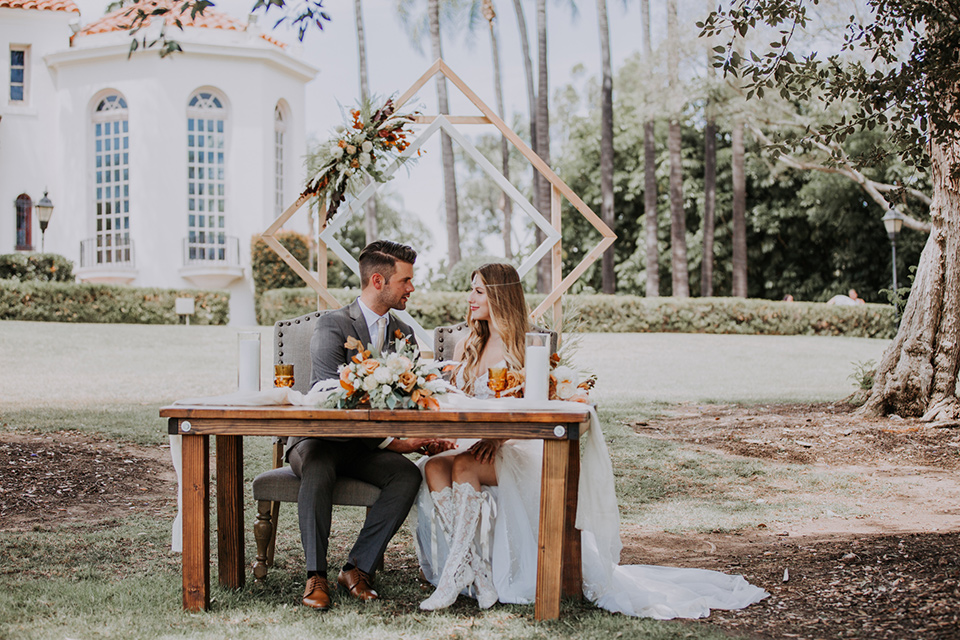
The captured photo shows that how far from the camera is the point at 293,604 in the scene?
4.01 m

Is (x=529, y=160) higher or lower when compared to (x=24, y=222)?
lower

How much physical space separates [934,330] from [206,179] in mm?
19148

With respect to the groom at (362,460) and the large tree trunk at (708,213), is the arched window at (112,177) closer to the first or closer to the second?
the large tree trunk at (708,213)

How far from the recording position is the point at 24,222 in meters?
24.0

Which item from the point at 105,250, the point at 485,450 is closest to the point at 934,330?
the point at 485,450

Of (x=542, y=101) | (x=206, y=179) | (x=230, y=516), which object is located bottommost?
(x=230, y=516)

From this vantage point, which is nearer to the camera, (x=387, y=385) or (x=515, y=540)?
(x=387, y=385)

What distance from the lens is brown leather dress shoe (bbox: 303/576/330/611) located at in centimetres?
390

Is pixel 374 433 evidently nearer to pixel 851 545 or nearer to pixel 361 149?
pixel 851 545

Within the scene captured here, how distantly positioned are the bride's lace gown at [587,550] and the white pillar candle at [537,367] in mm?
263

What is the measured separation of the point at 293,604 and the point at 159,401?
26.6 ft

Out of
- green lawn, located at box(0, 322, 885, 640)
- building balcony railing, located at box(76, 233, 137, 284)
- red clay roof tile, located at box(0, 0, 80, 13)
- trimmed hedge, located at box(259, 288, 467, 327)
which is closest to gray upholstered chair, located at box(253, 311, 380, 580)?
green lawn, located at box(0, 322, 885, 640)

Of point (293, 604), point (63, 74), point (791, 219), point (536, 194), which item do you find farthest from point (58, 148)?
point (293, 604)

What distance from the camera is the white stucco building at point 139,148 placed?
929 inches
